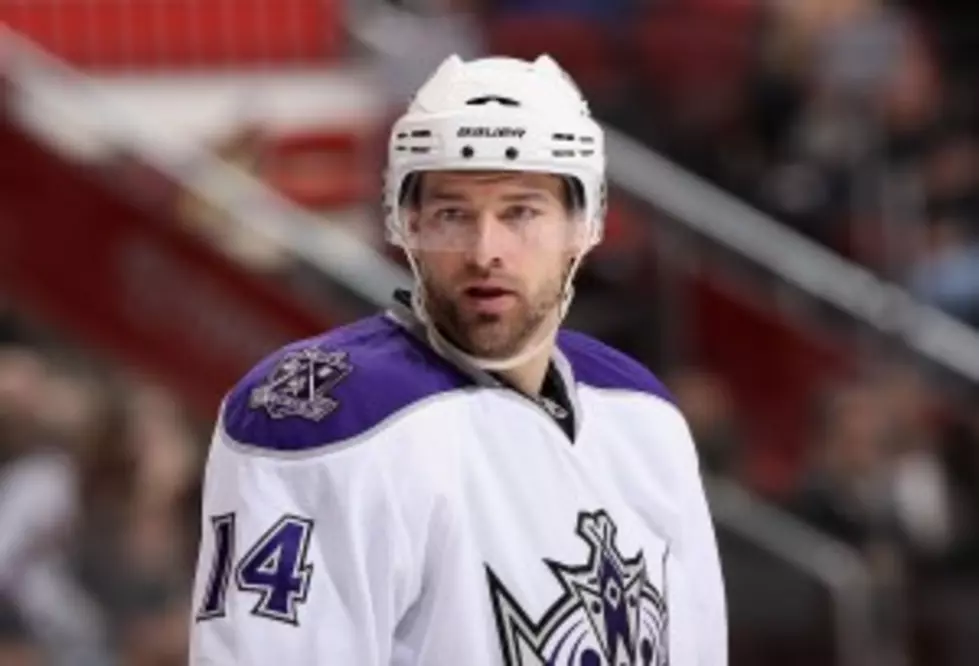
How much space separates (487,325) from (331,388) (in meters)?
0.19

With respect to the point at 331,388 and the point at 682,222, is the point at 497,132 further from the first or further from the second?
the point at 682,222

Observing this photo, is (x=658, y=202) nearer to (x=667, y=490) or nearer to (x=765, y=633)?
(x=765, y=633)

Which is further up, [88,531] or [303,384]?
[88,531]

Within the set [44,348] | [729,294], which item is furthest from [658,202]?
[44,348]

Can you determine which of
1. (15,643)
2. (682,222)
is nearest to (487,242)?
(15,643)

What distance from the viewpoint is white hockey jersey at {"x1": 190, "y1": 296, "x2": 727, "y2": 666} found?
3400 mm

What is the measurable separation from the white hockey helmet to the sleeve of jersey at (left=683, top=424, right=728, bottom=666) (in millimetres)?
347

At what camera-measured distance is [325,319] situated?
25.4ft

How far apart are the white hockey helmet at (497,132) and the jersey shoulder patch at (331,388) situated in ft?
0.42

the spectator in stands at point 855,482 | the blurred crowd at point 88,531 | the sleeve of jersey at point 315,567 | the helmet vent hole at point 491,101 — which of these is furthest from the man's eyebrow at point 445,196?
the spectator in stands at point 855,482

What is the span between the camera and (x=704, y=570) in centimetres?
384

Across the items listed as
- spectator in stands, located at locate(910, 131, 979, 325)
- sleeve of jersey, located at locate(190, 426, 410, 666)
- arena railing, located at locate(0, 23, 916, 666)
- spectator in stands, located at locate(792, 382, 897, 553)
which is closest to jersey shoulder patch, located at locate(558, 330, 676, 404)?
sleeve of jersey, located at locate(190, 426, 410, 666)

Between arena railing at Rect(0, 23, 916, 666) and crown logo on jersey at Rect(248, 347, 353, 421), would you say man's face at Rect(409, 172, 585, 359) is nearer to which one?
crown logo on jersey at Rect(248, 347, 353, 421)

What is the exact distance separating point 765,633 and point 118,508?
1.67 m
